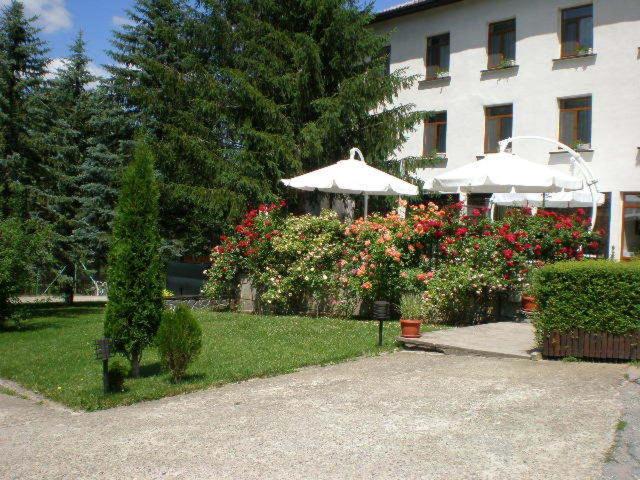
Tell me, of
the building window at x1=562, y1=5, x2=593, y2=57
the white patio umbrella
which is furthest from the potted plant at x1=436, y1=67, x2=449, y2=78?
the white patio umbrella

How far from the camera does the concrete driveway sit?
16.6ft

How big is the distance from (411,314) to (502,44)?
14728mm

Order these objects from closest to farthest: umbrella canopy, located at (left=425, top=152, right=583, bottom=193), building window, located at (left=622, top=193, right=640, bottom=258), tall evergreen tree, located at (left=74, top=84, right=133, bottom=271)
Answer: umbrella canopy, located at (left=425, top=152, right=583, bottom=193), building window, located at (left=622, top=193, right=640, bottom=258), tall evergreen tree, located at (left=74, top=84, right=133, bottom=271)

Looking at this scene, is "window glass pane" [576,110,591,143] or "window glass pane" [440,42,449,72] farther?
"window glass pane" [440,42,449,72]

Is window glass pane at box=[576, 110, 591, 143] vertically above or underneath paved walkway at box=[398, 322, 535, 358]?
above

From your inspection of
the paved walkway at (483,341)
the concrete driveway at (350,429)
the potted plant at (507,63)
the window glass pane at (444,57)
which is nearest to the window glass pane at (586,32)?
the potted plant at (507,63)

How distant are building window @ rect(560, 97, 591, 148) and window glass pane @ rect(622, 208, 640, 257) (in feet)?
7.71

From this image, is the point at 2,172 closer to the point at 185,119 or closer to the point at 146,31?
the point at 185,119

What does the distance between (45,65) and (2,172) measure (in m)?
3.64

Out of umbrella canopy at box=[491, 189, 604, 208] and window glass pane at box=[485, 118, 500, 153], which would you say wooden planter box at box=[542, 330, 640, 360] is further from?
window glass pane at box=[485, 118, 500, 153]

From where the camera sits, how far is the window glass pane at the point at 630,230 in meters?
19.7

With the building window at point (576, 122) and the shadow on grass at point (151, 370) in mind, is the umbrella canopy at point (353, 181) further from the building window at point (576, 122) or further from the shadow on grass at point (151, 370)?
the building window at point (576, 122)

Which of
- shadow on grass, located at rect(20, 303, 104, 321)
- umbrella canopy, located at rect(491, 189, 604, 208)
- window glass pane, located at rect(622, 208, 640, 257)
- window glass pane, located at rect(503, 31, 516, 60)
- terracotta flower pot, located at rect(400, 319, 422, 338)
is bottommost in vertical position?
shadow on grass, located at rect(20, 303, 104, 321)

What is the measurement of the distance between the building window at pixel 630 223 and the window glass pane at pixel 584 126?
217 cm
